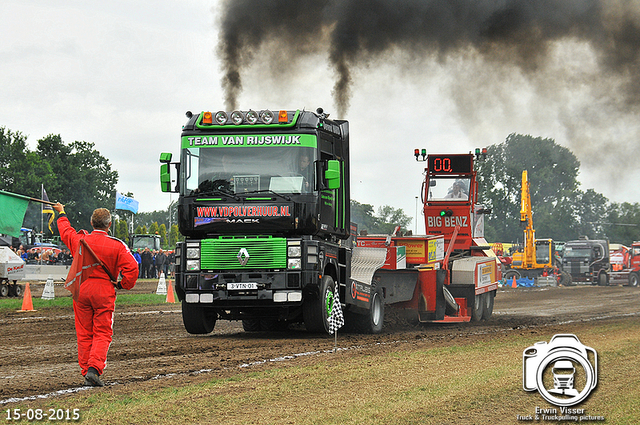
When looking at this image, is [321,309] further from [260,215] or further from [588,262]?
[588,262]

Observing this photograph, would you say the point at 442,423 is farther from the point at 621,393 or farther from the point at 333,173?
the point at 333,173

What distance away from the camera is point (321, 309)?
13016 mm

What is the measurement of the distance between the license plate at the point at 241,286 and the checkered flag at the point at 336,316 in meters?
1.41

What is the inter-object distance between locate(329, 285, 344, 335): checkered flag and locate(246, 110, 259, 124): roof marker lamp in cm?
313

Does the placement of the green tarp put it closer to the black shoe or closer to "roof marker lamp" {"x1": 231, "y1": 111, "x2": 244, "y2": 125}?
the black shoe

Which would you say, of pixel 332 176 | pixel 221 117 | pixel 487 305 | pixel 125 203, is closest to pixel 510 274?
pixel 125 203

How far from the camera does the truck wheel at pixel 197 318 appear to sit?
533 inches

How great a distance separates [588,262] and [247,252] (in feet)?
125

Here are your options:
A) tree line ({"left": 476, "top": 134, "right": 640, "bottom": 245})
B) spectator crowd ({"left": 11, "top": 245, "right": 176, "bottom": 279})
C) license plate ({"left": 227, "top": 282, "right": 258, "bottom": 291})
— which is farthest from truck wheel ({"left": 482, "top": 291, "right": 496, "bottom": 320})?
tree line ({"left": 476, "top": 134, "right": 640, "bottom": 245})

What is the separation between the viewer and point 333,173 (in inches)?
504

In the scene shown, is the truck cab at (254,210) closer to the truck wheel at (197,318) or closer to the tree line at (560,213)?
the truck wheel at (197,318)

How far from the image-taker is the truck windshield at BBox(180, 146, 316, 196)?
502 inches

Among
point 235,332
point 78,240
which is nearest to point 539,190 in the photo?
point 235,332

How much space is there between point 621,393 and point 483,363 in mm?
2297
